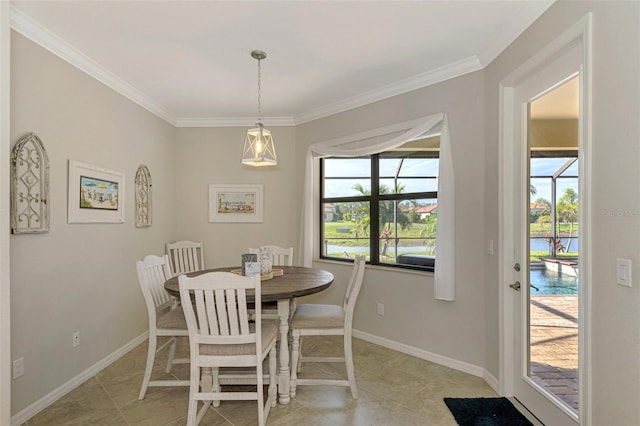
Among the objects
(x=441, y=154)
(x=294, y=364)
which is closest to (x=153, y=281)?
(x=294, y=364)

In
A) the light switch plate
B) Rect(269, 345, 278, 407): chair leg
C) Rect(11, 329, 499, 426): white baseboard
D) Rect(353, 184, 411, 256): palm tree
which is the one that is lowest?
Rect(11, 329, 499, 426): white baseboard

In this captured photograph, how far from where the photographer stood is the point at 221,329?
2.08m

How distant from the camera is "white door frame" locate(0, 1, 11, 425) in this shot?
1795 mm

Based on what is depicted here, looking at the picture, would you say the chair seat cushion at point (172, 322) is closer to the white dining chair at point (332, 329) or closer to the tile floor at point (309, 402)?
the tile floor at point (309, 402)

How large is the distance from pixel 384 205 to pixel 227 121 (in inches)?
88.2

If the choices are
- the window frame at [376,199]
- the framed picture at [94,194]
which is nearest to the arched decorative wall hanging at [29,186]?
the framed picture at [94,194]

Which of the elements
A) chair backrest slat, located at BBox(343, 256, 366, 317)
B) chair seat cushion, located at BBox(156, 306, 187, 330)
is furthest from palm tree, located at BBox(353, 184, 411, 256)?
chair seat cushion, located at BBox(156, 306, 187, 330)

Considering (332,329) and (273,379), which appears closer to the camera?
(273,379)

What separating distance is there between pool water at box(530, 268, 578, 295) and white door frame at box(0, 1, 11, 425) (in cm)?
298

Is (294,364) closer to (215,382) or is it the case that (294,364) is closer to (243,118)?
(215,382)

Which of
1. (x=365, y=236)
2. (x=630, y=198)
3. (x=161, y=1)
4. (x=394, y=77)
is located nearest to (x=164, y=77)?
(x=161, y=1)

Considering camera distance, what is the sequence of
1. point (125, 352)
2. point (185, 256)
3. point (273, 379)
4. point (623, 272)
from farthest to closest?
point (185, 256), point (125, 352), point (273, 379), point (623, 272)

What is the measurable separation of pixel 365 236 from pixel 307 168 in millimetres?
1059

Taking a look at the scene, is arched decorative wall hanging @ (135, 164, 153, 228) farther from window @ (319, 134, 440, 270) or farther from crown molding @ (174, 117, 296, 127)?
→ window @ (319, 134, 440, 270)
